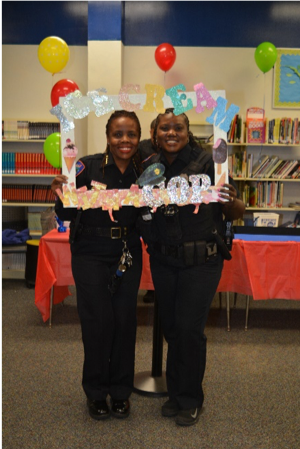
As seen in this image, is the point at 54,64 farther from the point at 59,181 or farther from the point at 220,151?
the point at 220,151

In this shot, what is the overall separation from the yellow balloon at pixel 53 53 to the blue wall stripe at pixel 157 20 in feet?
0.89

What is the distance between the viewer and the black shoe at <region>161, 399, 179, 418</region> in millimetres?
1896

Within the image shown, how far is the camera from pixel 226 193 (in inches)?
63.2

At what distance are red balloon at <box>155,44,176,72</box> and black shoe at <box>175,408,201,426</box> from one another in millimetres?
1432

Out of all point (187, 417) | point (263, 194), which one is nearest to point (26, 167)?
point (263, 194)

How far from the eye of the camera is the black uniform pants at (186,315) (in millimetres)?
1769

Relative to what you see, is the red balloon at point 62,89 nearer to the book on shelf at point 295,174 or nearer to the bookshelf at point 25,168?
the bookshelf at point 25,168

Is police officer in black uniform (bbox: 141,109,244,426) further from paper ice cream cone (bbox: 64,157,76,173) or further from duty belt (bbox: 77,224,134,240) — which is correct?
paper ice cream cone (bbox: 64,157,76,173)

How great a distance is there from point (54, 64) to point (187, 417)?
2257mm

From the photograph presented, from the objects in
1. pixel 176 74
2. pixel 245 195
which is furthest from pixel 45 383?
pixel 176 74

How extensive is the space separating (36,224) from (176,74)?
5.95 feet

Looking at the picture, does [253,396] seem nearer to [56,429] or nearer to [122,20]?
[56,429]

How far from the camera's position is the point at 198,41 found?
1.98 metres

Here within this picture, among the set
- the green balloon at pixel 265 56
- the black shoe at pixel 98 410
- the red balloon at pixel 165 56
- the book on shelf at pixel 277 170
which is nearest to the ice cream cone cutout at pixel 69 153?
the red balloon at pixel 165 56
